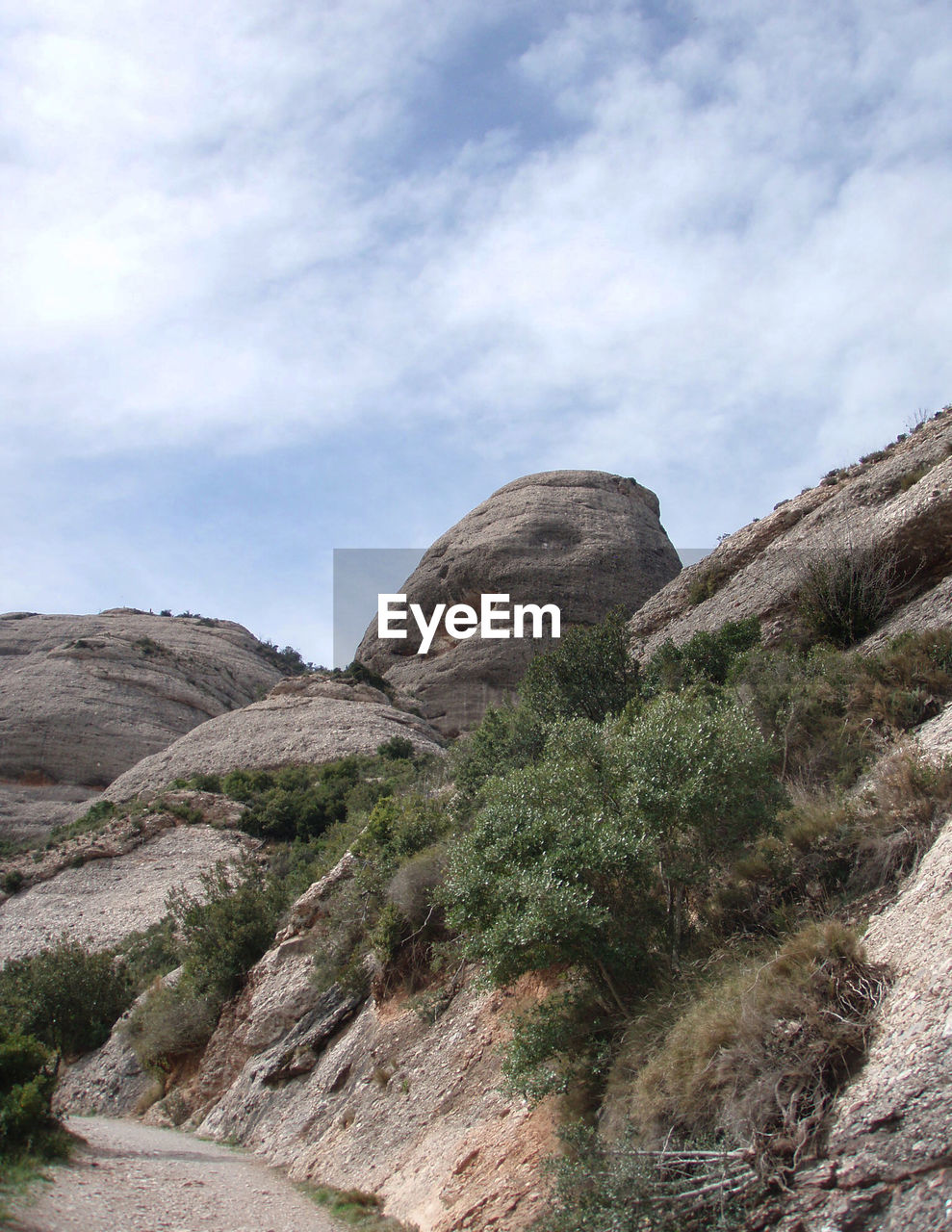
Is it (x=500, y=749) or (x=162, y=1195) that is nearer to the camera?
(x=162, y=1195)

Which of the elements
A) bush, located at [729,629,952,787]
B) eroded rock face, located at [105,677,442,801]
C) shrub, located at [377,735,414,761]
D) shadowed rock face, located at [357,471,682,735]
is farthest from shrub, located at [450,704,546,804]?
shadowed rock face, located at [357,471,682,735]

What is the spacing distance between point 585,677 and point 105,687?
39523 millimetres

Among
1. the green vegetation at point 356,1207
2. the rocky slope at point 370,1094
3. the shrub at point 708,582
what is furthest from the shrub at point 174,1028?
the shrub at point 708,582

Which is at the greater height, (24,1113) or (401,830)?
(401,830)

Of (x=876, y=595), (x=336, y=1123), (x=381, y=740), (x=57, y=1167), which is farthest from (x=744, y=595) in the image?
(x=381, y=740)

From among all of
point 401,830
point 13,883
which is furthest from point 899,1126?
point 13,883

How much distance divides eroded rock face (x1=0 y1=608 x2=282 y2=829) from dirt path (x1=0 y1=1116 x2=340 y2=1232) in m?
33.9

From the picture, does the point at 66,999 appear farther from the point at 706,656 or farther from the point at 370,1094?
the point at 706,656

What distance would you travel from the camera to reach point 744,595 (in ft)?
63.4

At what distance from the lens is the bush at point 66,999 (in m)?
20.1

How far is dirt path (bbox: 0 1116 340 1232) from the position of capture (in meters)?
7.27

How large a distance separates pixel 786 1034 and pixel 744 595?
1434 cm

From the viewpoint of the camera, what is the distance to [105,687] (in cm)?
5144

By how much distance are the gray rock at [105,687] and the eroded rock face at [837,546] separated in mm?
33498
